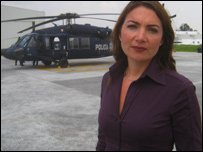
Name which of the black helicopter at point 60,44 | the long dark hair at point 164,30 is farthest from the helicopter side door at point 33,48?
the long dark hair at point 164,30

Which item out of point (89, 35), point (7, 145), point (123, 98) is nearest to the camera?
point (123, 98)

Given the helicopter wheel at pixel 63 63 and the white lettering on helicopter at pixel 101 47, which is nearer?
the helicopter wheel at pixel 63 63

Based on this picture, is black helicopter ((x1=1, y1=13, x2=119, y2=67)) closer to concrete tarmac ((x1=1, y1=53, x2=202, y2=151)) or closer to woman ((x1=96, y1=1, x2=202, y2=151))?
concrete tarmac ((x1=1, y1=53, x2=202, y2=151))

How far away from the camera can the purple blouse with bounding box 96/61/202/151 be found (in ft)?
4.50

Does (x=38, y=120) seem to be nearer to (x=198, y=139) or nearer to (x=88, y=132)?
(x=88, y=132)

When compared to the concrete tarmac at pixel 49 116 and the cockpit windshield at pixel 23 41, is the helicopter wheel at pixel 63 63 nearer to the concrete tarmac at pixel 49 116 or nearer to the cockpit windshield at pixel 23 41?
the cockpit windshield at pixel 23 41

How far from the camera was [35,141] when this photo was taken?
507cm

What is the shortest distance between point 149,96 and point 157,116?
93 millimetres

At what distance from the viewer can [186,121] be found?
54.3 inches

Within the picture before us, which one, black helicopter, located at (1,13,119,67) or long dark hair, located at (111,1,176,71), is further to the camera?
black helicopter, located at (1,13,119,67)

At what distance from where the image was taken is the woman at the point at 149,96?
4.51 ft

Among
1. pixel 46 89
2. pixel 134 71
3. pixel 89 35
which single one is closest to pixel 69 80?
pixel 46 89

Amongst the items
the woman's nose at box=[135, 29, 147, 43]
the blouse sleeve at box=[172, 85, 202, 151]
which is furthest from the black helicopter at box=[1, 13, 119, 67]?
the blouse sleeve at box=[172, 85, 202, 151]

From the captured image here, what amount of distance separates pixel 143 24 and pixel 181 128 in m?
0.48
